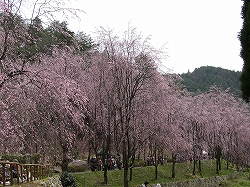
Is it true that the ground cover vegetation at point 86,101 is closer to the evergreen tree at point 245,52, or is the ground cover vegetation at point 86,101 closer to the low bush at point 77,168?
the low bush at point 77,168

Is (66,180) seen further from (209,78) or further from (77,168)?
(209,78)

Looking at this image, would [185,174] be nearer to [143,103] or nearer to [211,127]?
[211,127]

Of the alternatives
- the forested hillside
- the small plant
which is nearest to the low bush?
the small plant

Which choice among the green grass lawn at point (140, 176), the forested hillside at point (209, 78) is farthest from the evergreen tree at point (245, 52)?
the forested hillside at point (209, 78)

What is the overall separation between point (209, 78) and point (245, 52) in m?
97.7

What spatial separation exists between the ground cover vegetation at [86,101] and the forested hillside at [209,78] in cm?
6297

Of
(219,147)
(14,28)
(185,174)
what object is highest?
(14,28)

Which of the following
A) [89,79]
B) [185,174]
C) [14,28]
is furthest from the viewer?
[185,174]

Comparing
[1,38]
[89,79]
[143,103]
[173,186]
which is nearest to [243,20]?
[143,103]

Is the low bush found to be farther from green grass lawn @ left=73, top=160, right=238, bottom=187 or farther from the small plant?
the small plant

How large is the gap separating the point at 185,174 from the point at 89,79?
15.8 m

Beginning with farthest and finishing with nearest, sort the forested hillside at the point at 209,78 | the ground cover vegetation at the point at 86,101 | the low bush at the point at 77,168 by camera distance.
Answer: the forested hillside at the point at 209,78 < the low bush at the point at 77,168 < the ground cover vegetation at the point at 86,101

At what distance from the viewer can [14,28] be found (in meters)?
8.30

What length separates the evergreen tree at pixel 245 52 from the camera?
41.3 ft
